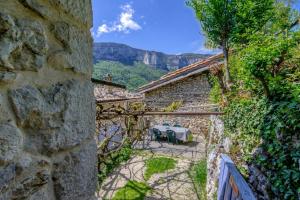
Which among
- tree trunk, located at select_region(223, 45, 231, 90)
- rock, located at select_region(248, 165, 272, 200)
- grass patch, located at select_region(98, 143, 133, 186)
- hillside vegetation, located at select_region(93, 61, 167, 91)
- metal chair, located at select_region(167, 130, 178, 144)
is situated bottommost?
grass patch, located at select_region(98, 143, 133, 186)

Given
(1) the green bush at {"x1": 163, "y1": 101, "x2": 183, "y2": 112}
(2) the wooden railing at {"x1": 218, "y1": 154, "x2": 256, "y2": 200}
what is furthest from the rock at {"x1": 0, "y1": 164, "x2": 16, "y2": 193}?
(1) the green bush at {"x1": 163, "y1": 101, "x2": 183, "y2": 112}

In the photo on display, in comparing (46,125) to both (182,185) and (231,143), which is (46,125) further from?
(182,185)

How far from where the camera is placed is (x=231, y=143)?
415cm

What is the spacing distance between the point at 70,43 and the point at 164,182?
5.62 meters

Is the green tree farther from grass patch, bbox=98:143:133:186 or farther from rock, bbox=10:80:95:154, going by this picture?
rock, bbox=10:80:95:154

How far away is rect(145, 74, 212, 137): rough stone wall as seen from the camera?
1159 cm

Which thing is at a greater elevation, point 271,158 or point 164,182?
point 271,158

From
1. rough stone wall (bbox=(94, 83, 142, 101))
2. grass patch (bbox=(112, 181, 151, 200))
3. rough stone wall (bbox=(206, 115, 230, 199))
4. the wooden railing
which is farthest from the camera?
rough stone wall (bbox=(94, 83, 142, 101))

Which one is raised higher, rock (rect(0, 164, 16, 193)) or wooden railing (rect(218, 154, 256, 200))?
rock (rect(0, 164, 16, 193))

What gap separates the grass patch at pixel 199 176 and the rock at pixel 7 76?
526 centimetres

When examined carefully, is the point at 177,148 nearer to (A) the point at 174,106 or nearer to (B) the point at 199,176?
(A) the point at 174,106

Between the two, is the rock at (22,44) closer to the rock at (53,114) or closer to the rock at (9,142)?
the rock at (53,114)

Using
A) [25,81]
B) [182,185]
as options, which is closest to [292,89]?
[25,81]

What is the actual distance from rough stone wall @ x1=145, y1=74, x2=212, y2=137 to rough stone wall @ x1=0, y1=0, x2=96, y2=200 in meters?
10.3
